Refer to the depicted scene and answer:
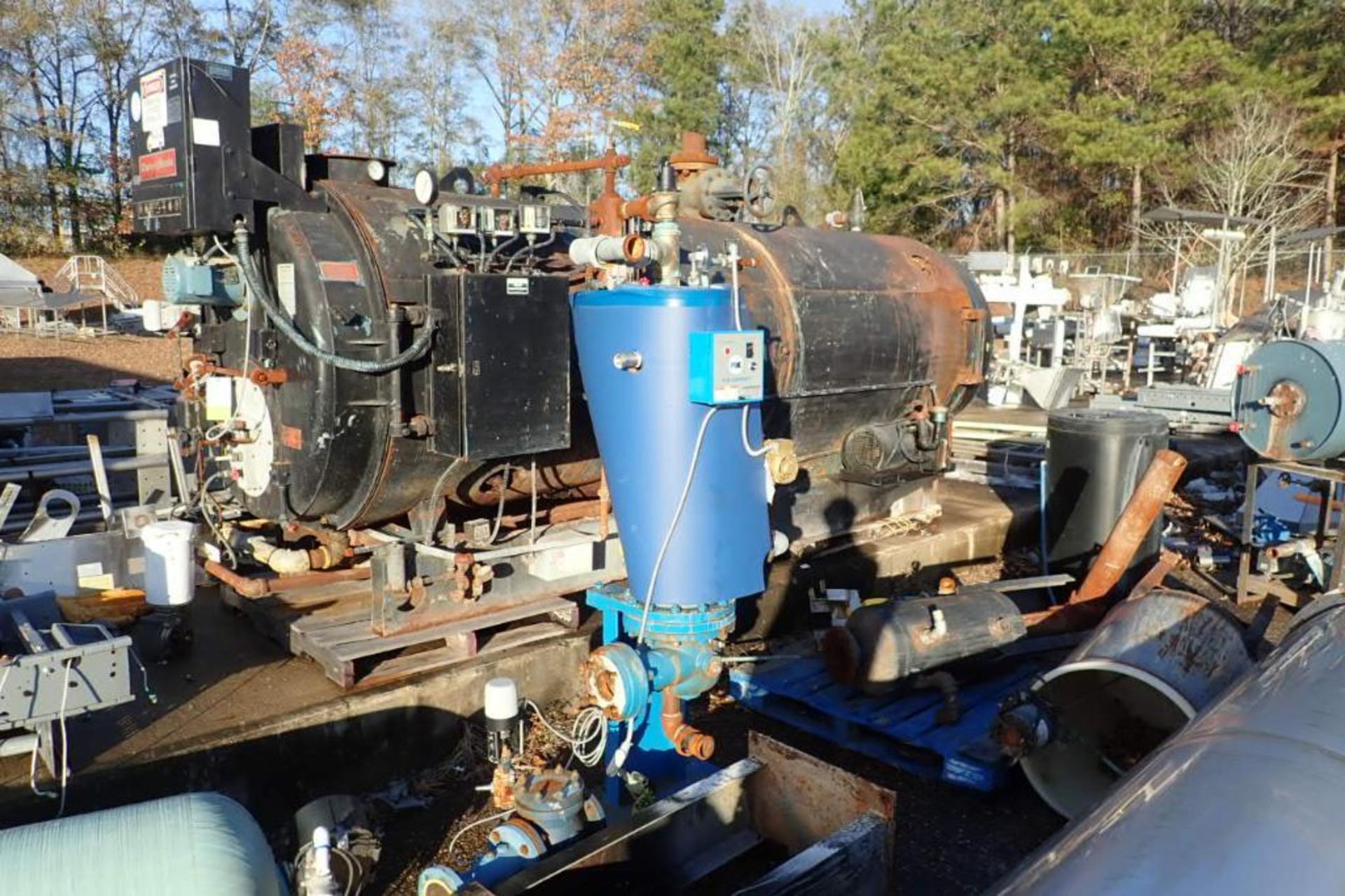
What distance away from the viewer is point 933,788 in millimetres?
4305

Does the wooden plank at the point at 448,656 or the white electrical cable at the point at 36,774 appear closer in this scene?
the white electrical cable at the point at 36,774

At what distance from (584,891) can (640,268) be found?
2338 mm

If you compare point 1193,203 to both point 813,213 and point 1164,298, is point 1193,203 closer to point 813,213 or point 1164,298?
point 1164,298

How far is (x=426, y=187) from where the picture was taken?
4320mm

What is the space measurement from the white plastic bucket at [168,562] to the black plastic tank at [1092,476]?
16.4 ft

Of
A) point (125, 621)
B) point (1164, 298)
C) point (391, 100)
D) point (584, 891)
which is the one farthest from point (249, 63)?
point (584, 891)

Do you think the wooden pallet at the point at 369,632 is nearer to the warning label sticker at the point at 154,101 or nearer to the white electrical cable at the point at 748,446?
the white electrical cable at the point at 748,446

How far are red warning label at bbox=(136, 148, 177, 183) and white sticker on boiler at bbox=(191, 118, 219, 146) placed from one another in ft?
0.42

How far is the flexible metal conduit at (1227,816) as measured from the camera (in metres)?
1.62

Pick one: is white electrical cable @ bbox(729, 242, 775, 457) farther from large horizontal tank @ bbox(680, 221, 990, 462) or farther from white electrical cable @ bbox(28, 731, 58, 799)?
white electrical cable @ bbox(28, 731, 58, 799)

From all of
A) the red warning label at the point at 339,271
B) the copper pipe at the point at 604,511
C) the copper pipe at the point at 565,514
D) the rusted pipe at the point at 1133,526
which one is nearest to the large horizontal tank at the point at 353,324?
the red warning label at the point at 339,271

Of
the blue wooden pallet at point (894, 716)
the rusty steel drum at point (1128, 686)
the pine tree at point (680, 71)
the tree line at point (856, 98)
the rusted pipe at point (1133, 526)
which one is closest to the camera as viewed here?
the rusty steel drum at point (1128, 686)

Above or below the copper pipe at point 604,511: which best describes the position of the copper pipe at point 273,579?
below

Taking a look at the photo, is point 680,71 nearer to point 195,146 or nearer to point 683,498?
point 195,146
